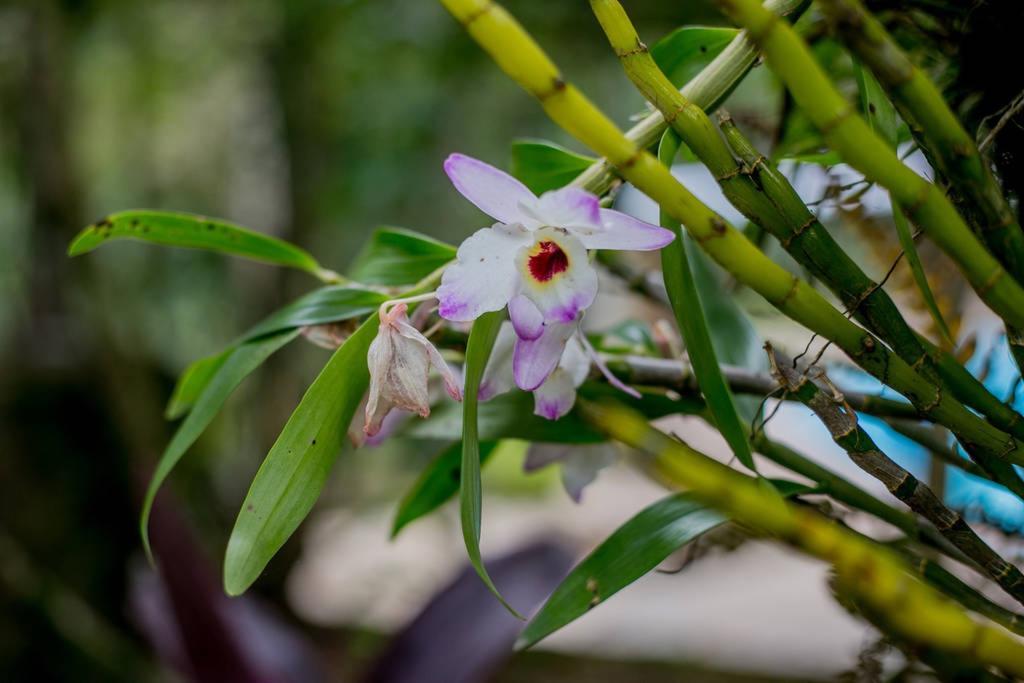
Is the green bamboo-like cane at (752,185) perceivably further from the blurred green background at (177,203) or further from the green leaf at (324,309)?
the blurred green background at (177,203)

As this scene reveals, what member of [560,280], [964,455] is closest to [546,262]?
[560,280]

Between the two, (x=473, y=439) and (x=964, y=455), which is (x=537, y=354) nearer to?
(x=473, y=439)

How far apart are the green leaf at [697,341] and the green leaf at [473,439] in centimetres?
5

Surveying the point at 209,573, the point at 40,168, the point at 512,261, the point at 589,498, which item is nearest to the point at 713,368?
the point at 512,261

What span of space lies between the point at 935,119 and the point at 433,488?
0.88 ft

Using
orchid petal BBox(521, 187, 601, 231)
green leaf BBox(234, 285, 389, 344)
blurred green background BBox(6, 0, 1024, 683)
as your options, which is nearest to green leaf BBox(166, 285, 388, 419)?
green leaf BBox(234, 285, 389, 344)

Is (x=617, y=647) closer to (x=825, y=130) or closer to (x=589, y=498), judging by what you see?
(x=589, y=498)

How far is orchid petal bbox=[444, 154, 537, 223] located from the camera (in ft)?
0.65

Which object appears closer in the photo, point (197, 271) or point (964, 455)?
point (964, 455)

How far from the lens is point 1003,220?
169 mm

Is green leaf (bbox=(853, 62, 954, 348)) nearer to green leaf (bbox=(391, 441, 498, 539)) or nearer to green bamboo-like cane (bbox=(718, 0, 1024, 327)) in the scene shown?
green bamboo-like cane (bbox=(718, 0, 1024, 327))

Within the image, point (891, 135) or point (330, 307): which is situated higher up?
point (891, 135)

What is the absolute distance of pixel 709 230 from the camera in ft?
0.50

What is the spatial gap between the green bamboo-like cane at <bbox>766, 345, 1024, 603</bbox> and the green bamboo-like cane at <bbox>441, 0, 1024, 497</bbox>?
0.02m
